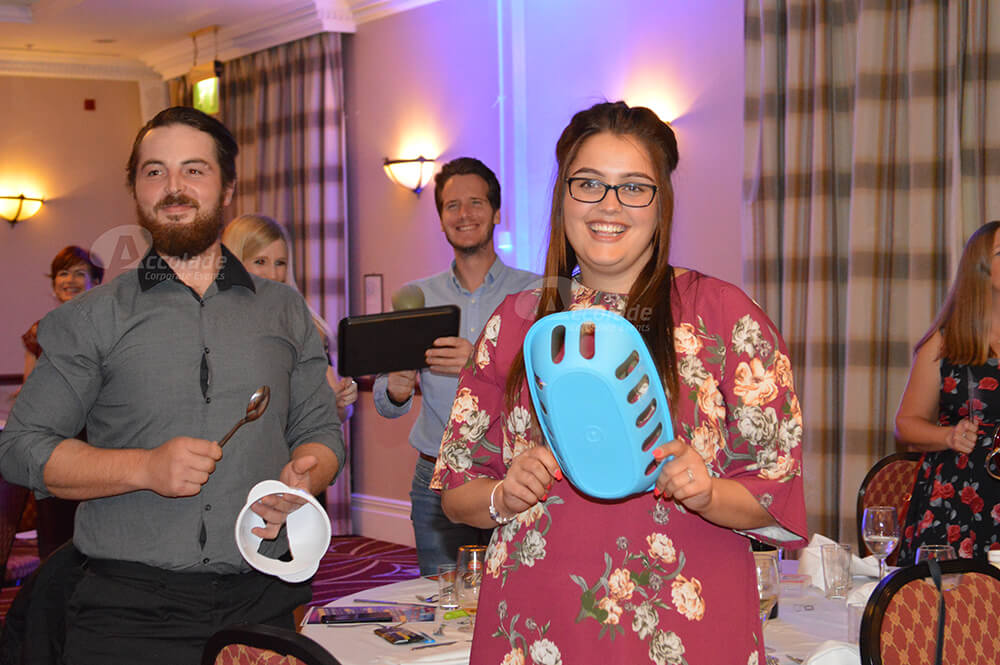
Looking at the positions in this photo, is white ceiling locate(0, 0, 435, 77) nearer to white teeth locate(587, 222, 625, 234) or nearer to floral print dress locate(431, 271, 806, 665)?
white teeth locate(587, 222, 625, 234)

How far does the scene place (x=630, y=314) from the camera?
5.20 feet

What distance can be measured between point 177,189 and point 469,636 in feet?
3.53

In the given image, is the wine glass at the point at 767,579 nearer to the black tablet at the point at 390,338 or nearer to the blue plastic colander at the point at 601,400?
the blue plastic colander at the point at 601,400

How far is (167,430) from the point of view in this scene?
1938 millimetres

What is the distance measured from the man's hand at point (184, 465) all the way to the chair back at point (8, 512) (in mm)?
1776

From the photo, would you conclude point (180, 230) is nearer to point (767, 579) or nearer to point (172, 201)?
point (172, 201)

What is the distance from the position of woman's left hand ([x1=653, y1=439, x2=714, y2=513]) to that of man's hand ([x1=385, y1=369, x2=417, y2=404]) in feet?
6.63

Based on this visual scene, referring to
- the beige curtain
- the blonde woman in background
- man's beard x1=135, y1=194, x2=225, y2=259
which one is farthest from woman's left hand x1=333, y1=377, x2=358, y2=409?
the beige curtain

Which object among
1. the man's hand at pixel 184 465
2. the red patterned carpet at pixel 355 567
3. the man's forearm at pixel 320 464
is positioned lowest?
the red patterned carpet at pixel 355 567

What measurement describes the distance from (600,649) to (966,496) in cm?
Result: 221

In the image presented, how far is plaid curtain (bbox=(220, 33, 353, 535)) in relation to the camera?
7.15 meters

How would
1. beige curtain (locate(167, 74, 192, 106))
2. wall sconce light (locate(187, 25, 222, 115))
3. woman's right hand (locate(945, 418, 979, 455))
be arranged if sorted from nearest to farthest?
woman's right hand (locate(945, 418, 979, 455)) < wall sconce light (locate(187, 25, 222, 115)) < beige curtain (locate(167, 74, 192, 106))

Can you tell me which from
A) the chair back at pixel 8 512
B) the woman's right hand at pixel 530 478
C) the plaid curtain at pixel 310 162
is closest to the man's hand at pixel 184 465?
the woman's right hand at pixel 530 478

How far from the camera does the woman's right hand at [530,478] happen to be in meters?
1.46
